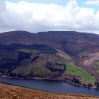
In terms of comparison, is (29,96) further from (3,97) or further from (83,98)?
(83,98)

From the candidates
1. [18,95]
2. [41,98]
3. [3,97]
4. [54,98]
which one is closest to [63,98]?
[54,98]

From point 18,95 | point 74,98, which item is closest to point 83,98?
point 74,98

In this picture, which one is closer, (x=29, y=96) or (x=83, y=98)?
(x=29, y=96)

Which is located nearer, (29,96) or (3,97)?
(3,97)

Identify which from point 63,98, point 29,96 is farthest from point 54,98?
point 29,96

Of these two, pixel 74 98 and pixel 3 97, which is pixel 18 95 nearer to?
pixel 3 97

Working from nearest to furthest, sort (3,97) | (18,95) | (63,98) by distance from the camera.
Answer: (3,97) → (18,95) → (63,98)

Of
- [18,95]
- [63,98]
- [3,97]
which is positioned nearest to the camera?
[3,97]
